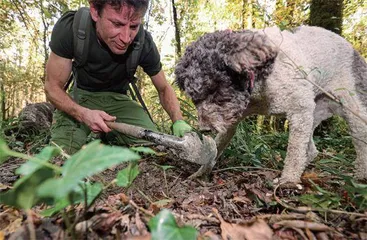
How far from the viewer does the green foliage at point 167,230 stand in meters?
0.94

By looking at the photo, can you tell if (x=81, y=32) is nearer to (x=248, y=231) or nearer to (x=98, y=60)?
(x=98, y=60)

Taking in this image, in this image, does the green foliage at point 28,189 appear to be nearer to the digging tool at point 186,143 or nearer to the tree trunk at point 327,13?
the digging tool at point 186,143

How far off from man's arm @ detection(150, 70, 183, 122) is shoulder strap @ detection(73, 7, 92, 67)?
3.67 ft

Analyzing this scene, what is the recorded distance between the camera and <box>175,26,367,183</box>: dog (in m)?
2.53

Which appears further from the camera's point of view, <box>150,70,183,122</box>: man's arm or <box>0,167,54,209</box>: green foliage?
<box>150,70,183,122</box>: man's arm

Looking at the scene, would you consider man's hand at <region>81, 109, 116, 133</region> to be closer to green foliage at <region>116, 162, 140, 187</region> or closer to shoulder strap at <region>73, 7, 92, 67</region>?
shoulder strap at <region>73, 7, 92, 67</region>

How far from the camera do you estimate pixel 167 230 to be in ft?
3.16

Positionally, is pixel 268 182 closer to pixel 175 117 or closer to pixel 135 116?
pixel 175 117

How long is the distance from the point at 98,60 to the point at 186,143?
6.29ft

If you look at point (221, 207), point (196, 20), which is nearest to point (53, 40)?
point (221, 207)

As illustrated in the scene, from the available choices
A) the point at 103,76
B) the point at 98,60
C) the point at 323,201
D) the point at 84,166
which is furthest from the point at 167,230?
the point at 103,76

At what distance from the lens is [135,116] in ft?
15.5

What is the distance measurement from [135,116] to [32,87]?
845cm

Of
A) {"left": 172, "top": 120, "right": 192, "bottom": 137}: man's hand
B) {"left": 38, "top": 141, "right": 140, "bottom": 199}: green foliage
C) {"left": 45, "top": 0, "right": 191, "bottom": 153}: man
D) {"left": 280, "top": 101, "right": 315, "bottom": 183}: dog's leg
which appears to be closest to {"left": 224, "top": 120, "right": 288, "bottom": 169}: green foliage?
{"left": 280, "top": 101, "right": 315, "bottom": 183}: dog's leg
